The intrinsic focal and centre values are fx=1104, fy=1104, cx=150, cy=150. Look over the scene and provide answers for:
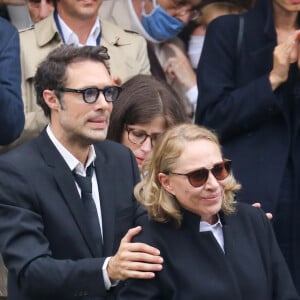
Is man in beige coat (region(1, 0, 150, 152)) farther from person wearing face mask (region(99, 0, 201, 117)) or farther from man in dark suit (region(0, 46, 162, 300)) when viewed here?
man in dark suit (region(0, 46, 162, 300))

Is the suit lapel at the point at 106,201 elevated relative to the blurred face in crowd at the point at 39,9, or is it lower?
lower

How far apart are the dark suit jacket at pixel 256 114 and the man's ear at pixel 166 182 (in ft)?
3.60

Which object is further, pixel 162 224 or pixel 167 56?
pixel 167 56

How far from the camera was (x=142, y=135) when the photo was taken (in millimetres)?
5316

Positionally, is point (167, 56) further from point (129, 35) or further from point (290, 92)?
point (290, 92)

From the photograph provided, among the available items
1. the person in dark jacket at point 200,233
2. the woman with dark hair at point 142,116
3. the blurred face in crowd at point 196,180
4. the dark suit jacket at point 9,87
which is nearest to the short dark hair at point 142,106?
the woman with dark hair at point 142,116

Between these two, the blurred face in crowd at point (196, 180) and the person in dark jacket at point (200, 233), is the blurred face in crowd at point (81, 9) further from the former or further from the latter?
the blurred face in crowd at point (196, 180)

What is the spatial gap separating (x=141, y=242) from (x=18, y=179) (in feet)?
1.77

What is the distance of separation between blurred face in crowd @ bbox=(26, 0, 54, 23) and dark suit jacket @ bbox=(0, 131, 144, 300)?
2.00 meters

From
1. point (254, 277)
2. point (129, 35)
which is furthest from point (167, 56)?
point (254, 277)

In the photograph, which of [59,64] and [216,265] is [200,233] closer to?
[216,265]

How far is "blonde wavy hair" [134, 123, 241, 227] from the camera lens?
13.7ft

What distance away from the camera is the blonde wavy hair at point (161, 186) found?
4.18 m

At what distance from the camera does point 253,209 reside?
438 centimetres
